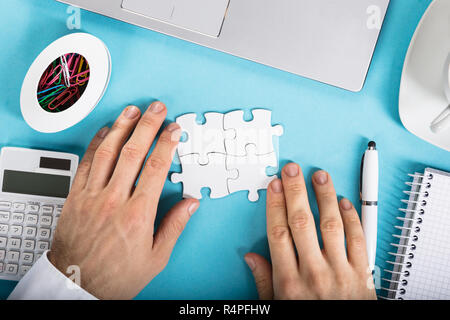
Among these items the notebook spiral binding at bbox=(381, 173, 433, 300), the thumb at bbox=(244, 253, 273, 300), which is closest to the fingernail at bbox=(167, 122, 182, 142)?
the thumb at bbox=(244, 253, 273, 300)

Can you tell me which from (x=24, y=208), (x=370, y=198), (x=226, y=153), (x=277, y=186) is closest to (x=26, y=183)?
(x=24, y=208)

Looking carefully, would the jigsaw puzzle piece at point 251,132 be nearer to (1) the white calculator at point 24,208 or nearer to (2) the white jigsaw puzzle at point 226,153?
(2) the white jigsaw puzzle at point 226,153

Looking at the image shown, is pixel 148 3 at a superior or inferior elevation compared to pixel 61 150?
superior

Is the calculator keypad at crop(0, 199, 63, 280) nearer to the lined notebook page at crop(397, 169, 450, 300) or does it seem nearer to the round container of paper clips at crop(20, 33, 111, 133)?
the round container of paper clips at crop(20, 33, 111, 133)

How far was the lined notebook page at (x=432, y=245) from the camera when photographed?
823 mm

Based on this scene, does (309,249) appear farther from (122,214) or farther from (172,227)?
(122,214)

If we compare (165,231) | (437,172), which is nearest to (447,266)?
(437,172)

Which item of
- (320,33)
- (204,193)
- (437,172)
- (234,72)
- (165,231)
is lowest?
(165,231)

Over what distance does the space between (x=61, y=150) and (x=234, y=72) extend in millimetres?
487

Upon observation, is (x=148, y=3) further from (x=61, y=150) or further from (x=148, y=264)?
(x=148, y=264)

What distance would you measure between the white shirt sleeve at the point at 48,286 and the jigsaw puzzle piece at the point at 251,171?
42cm

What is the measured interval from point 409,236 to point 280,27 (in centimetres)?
60

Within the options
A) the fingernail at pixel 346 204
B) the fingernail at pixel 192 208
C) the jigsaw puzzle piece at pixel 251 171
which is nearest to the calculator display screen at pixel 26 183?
the fingernail at pixel 192 208
